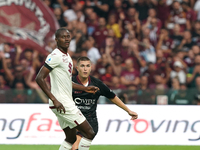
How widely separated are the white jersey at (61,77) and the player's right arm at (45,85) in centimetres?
13

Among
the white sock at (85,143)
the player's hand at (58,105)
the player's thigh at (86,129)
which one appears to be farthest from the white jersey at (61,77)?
the white sock at (85,143)

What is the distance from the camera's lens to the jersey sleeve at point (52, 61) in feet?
17.6

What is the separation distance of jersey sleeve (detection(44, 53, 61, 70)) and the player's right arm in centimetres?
6

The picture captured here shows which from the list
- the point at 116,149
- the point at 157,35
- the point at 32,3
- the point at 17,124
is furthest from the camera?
the point at 157,35

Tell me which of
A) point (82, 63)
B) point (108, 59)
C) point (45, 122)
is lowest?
point (45, 122)

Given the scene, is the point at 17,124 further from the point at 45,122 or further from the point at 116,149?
the point at 116,149

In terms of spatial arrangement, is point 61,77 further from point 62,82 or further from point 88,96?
point 88,96

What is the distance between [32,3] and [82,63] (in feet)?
16.9

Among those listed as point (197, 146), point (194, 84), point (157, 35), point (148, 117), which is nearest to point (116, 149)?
point (148, 117)

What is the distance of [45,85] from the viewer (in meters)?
5.24

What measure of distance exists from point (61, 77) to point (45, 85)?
0.33 meters

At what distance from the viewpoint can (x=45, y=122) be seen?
30.3 ft

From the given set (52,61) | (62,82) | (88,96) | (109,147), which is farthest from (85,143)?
(109,147)

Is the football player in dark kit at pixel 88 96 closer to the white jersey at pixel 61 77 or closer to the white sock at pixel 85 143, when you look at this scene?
the white sock at pixel 85 143
